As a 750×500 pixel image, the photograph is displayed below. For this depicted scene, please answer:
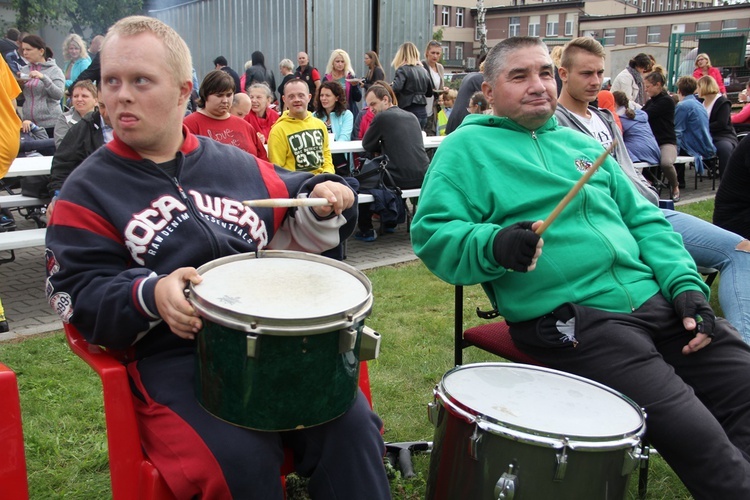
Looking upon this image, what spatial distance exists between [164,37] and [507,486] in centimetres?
150

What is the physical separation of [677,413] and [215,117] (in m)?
4.65

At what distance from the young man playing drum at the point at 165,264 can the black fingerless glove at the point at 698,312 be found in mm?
1123

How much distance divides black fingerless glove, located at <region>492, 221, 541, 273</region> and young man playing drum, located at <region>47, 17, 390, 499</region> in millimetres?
500

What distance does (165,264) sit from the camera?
1864mm

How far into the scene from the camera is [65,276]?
1761 millimetres

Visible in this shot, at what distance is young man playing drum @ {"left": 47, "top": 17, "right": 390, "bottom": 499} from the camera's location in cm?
166

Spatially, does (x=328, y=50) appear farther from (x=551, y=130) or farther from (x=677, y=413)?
(x=677, y=413)

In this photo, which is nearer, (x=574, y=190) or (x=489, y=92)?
(x=574, y=190)

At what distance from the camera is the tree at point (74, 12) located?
824 inches

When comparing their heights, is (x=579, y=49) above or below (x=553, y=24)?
below

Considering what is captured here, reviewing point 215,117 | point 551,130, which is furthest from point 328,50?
point 551,130

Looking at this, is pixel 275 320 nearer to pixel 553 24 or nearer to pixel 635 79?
pixel 635 79

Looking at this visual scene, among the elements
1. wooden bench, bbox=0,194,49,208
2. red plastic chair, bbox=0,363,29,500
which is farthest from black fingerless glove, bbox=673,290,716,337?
wooden bench, bbox=0,194,49,208

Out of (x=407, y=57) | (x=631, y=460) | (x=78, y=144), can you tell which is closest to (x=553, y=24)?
(x=407, y=57)
